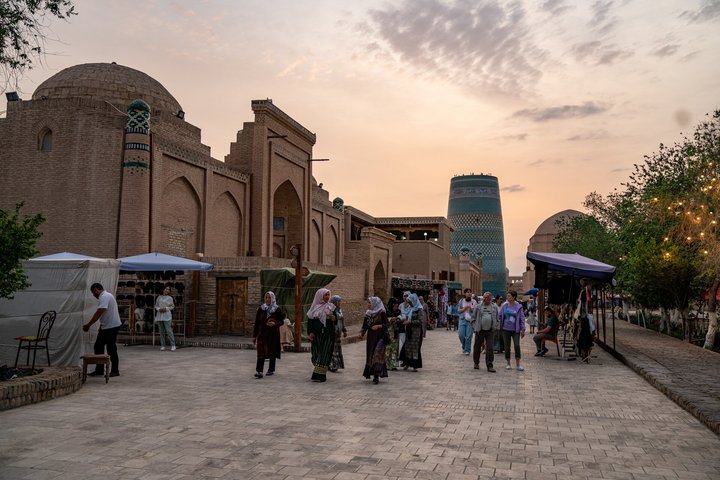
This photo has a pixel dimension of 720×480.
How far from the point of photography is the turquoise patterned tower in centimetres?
6850

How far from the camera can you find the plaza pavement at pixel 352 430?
15.6 ft

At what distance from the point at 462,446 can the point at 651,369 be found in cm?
673

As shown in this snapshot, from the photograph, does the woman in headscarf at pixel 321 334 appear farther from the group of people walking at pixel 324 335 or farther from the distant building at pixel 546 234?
the distant building at pixel 546 234

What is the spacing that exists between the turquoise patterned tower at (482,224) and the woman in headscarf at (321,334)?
59823mm

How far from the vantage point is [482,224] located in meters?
69.8

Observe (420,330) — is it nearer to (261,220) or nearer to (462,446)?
(462,446)

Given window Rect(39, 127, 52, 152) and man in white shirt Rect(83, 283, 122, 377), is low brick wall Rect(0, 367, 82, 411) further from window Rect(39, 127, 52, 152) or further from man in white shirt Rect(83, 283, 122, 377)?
window Rect(39, 127, 52, 152)

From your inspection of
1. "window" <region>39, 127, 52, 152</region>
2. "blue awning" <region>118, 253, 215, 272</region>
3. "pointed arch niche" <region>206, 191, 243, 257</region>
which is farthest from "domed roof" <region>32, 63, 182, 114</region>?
"blue awning" <region>118, 253, 215, 272</region>

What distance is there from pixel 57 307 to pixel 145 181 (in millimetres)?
8135

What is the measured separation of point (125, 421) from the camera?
627cm

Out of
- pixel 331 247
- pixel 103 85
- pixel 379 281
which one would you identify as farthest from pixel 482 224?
pixel 103 85

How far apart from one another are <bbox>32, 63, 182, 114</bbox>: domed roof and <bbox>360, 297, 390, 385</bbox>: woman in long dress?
14178 mm

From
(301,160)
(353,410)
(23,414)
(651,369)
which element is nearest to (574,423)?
(353,410)

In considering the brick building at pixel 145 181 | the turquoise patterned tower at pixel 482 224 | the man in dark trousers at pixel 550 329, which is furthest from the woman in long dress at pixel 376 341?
the turquoise patterned tower at pixel 482 224
